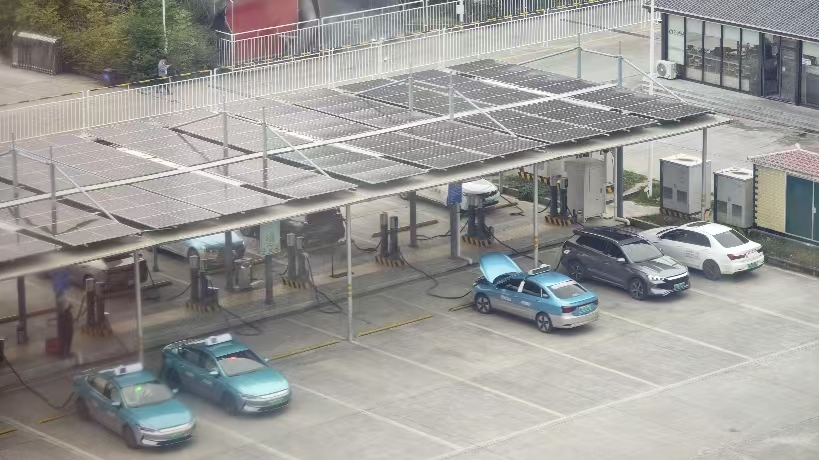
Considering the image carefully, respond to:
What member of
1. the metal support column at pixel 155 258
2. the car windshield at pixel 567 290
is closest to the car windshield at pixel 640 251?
the car windshield at pixel 567 290

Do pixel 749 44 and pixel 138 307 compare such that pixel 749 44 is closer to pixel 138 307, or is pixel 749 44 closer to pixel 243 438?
pixel 138 307

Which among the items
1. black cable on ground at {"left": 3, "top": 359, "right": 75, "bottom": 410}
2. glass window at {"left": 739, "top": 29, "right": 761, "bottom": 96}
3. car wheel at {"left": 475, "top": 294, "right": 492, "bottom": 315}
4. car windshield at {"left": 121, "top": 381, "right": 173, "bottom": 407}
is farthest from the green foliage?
car windshield at {"left": 121, "top": 381, "right": 173, "bottom": 407}

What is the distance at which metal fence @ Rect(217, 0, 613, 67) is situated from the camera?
224 feet

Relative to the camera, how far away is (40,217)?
39.9 m

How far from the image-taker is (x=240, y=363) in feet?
130

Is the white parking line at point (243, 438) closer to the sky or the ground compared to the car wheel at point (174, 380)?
closer to the ground

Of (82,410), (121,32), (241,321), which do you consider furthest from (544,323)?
(121,32)

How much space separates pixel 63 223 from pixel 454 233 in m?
13.6

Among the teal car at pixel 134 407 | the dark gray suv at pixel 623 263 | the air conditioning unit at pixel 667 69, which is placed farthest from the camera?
the air conditioning unit at pixel 667 69

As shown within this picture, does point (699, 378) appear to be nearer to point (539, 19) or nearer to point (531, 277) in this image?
point (531, 277)

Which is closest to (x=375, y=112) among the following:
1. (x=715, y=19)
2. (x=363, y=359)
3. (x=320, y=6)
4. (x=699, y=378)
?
(x=363, y=359)

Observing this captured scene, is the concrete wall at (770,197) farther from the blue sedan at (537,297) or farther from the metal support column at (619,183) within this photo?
the blue sedan at (537,297)

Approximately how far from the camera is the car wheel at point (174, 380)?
40.3 meters

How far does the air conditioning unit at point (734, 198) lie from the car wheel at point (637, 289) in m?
6.74
